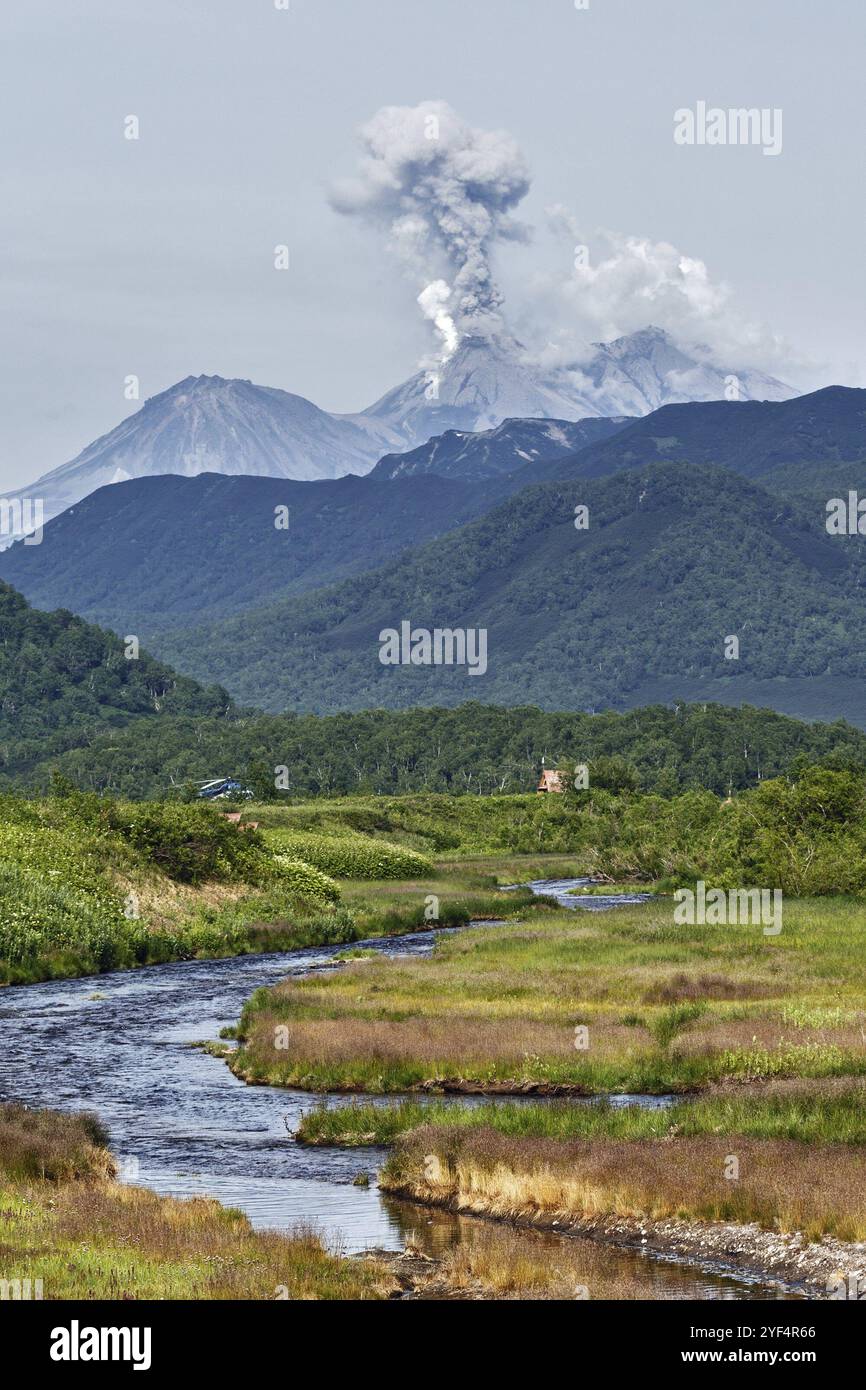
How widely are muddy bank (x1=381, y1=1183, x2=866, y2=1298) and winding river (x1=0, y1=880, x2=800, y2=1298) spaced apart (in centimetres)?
51

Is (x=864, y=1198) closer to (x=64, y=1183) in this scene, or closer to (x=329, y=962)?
(x=64, y=1183)

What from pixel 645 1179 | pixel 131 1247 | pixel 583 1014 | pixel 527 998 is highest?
pixel 131 1247

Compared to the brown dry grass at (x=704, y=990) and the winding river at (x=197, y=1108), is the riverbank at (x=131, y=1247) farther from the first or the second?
the brown dry grass at (x=704, y=990)

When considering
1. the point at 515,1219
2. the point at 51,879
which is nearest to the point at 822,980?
the point at 515,1219

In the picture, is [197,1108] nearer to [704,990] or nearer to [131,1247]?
[131,1247]

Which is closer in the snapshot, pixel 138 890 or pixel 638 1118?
pixel 638 1118

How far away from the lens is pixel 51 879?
74.2m

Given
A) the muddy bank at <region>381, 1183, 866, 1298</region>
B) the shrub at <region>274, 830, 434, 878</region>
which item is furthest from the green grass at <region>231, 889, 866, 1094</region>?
the shrub at <region>274, 830, 434, 878</region>

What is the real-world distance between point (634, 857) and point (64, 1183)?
9241 cm

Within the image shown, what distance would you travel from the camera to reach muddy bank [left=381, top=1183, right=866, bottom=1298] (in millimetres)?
23734

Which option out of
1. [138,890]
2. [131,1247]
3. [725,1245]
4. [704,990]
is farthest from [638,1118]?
[138,890]

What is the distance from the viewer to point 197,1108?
38.8 metres

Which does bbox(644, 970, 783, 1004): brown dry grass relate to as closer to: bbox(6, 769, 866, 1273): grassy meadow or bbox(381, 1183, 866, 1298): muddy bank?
bbox(6, 769, 866, 1273): grassy meadow

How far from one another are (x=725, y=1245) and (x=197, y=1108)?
1691cm
